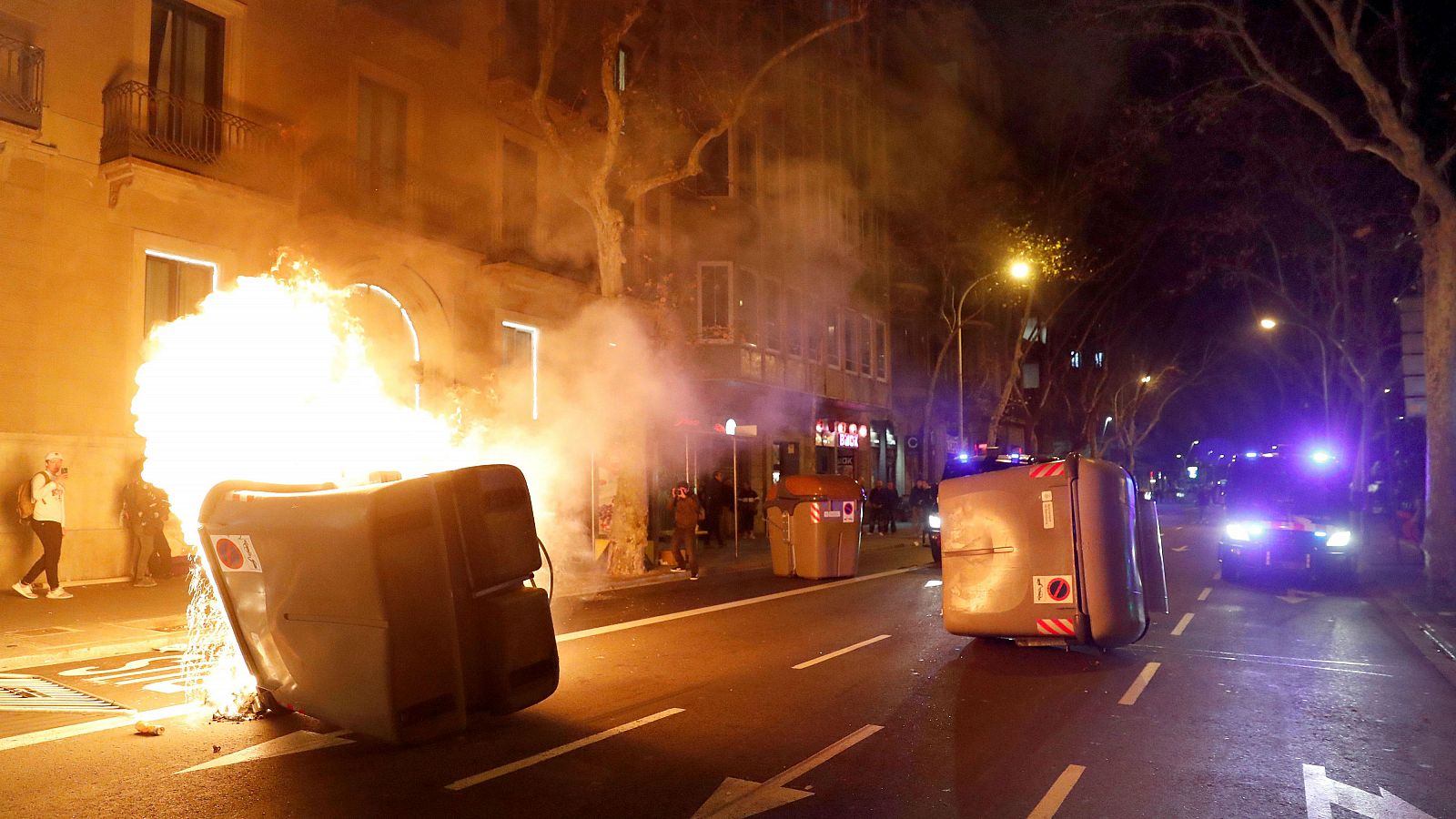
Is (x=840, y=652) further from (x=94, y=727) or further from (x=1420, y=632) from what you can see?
(x=1420, y=632)

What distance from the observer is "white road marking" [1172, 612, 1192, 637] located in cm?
993

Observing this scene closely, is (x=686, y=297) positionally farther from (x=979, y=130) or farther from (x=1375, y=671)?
(x=1375, y=671)

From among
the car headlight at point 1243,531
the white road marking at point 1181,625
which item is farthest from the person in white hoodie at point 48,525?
the car headlight at point 1243,531

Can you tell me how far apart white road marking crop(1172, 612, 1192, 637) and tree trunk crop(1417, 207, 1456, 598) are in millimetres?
4642

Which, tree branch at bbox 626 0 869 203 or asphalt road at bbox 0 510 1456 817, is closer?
asphalt road at bbox 0 510 1456 817

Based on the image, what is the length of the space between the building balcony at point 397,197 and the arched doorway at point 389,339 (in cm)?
129

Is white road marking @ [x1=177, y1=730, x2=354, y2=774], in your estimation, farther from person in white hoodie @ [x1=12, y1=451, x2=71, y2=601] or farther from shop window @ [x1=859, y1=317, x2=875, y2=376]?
shop window @ [x1=859, y1=317, x2=875, y2=376]

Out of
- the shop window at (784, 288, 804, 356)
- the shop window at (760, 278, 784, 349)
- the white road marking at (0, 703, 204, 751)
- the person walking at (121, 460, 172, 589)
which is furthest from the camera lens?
the shop window at (784, 288, 804, 356)

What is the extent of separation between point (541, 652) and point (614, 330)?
1132 cm

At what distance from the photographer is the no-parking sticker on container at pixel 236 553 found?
213 inches

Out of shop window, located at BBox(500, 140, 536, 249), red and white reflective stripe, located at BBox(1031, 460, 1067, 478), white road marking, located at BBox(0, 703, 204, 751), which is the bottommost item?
white road marking, located at BBox(0, 703, 204, 751)

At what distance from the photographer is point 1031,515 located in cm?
792

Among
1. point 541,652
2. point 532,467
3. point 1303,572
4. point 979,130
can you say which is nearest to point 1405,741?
point 541,652

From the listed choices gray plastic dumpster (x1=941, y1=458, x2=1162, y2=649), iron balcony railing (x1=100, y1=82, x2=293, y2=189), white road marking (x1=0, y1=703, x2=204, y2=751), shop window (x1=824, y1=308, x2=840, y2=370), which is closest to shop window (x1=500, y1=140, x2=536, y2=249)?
iron balcony railing (x1=100, y1=82, x2=293, y2=189)
